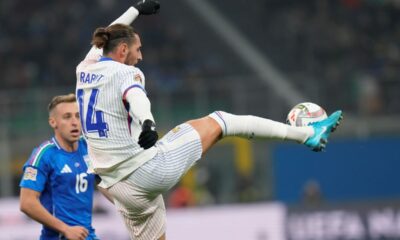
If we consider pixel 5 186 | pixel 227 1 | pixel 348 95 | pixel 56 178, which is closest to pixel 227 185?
pixel 348 95

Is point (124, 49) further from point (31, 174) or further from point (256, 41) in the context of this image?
point (256, 41)

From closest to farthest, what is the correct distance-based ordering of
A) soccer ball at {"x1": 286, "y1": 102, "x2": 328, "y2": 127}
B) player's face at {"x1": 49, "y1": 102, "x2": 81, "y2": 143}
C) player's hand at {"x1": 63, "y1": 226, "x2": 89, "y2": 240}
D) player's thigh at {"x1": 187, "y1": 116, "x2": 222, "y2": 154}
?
player's thigh at {"x1": 187, "y1": 116, "x2": 222, "y2": 154} < soccer ball at {"x1": 286, "y1": 102, "x2": 328, "y2": 127} < player's hand at {"x1": 63, "y1": 226, "x2": 89, "y2": 240} < player's face at {"x1": 49, "y1": 102, "x2": 81, "y2": 143}

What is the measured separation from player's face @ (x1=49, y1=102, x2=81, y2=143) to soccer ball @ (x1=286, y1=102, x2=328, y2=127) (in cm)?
172

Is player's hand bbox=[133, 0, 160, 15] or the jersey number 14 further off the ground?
player's hand bbox=[133, 0, 160, 15]

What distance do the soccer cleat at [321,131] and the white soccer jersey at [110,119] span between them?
109 centimetres

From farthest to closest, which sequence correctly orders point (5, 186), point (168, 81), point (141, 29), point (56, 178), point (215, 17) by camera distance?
point (215, 17) < point (141, 29) < point (168, 81) < point (5, 186) < point (56, 178)

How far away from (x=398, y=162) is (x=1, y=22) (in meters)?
8.96

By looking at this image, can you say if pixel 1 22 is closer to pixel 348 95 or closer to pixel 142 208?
pixel 348 95

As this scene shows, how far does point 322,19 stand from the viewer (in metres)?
19.9

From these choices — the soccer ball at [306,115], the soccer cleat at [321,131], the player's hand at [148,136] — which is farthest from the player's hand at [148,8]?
the player's hand at [148,136]

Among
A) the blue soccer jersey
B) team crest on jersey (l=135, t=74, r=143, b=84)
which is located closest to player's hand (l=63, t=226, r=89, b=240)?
the blue soccer jersey

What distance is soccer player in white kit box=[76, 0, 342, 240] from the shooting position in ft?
21.1

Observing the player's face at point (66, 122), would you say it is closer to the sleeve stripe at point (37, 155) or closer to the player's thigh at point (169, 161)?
the sleeve stripe at point (37, 155)

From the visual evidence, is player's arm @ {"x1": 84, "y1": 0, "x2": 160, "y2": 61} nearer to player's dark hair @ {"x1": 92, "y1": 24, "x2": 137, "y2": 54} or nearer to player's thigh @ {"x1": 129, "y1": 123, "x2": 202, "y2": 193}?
player's dark hair @ {"x1": 92, "y1": 24, "x2": 137, "y2": 54}
